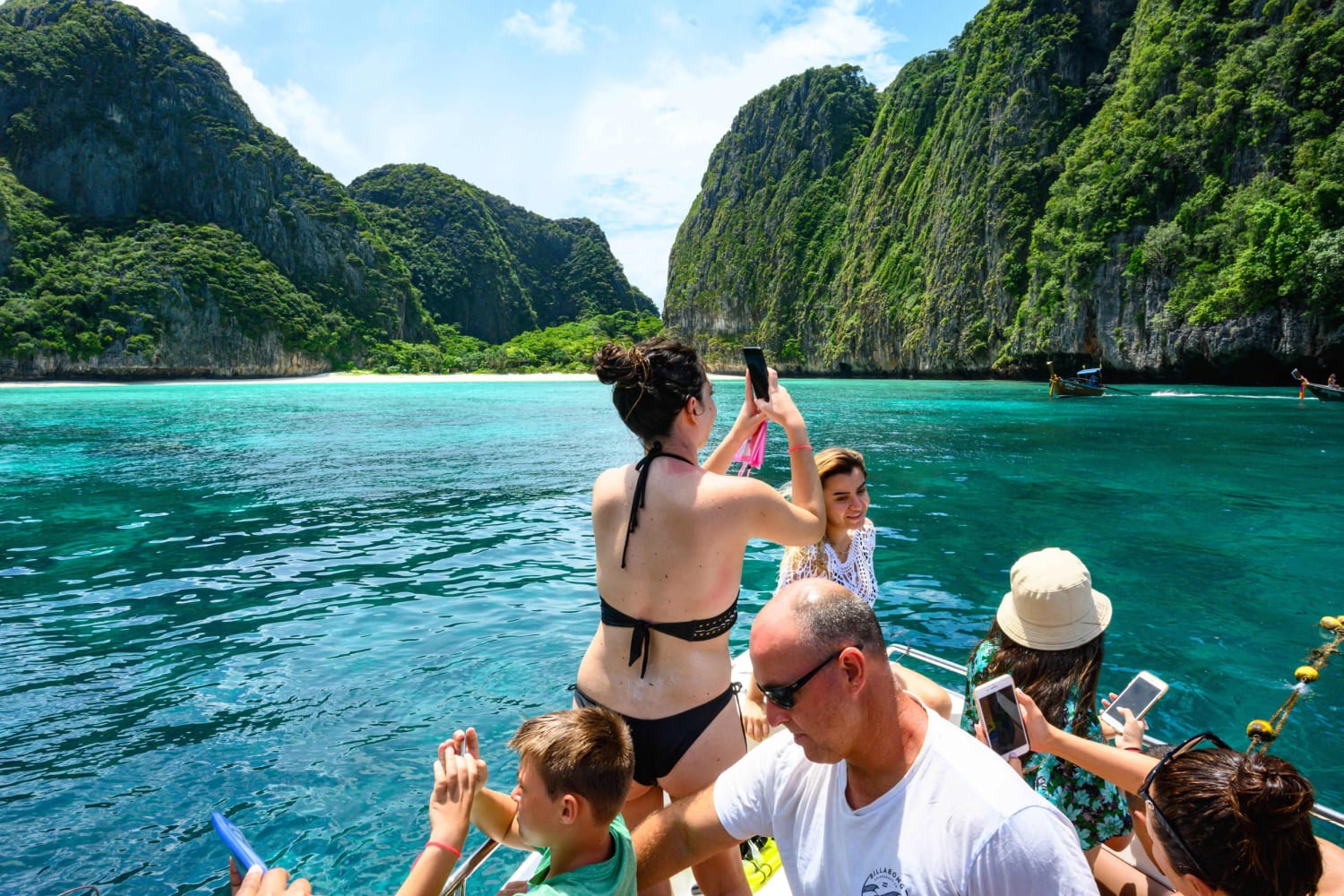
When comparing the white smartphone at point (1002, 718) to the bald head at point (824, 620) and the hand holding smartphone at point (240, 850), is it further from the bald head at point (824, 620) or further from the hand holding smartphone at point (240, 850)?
the hand holding smartphone at point (240, 850)

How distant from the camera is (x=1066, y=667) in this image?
8.09 feet

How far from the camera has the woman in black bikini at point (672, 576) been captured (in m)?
2.28

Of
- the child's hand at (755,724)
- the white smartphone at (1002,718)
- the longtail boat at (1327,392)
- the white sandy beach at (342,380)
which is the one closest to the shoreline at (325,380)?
the white sandy beach at (342,380)

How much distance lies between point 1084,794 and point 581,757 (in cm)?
170

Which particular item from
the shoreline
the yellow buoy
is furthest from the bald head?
the shoreline

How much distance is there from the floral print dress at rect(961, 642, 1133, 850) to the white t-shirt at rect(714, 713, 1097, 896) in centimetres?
90

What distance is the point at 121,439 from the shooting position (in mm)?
24969

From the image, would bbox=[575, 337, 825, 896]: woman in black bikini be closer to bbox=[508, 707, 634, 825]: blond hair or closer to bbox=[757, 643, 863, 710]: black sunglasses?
bbox=[508, 707, 634, 825]: blond hair

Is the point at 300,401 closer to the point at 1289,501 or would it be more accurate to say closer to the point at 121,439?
the point at 121,439

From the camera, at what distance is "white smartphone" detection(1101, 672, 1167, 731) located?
9.55 feet

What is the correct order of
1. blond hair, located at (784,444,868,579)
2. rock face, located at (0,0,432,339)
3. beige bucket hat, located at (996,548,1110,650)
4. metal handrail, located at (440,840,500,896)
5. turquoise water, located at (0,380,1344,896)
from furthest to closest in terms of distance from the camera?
1. rock face, located at (0,0,432,339)
2. turquoise water, located at (0,380,1344,896)
3. blond hair, located at (784,444,868,579)
4. beige bucket hat, located at (996,548,1110,650)
5. metal handrail, located at (440,840,500,896)

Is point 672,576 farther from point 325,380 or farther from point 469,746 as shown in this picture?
point 325,380

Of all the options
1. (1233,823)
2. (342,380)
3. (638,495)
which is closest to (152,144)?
(342,380)

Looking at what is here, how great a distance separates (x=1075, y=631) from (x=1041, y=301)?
63843 millimetres
